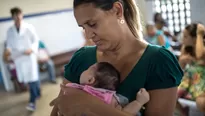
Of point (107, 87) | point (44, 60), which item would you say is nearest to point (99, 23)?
point (107, 87)

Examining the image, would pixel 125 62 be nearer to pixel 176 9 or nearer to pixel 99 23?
pixel 99 23

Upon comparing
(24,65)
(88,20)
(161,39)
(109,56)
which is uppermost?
(88,20)

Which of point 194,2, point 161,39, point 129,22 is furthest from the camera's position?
point 161,39

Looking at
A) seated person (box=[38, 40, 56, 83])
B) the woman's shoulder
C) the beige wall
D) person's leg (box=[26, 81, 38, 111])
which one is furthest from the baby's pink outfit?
the beige wall

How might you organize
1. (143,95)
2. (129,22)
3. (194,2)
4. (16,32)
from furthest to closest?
(16,32) → (194,2) → (129,22) → (143,95)

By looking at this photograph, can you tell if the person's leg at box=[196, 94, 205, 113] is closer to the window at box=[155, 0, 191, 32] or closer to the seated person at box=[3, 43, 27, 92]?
the window at box=[155, 0, 191, 32]

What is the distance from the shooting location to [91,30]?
27.5 inches

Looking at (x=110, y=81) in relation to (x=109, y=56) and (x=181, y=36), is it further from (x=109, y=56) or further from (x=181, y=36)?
(x=181, y=36)

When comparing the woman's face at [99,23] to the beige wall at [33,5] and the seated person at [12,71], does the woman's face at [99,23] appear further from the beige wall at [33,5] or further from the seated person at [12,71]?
the beige wall at [33,5]

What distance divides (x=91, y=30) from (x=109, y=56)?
0.13 m

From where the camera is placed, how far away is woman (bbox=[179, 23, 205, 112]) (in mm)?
1534

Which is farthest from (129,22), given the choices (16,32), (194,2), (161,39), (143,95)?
(16,32)

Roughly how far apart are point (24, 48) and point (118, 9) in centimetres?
221

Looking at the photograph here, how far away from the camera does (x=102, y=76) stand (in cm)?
74
